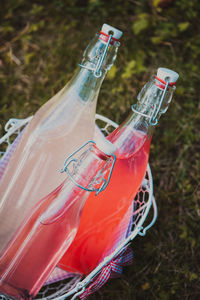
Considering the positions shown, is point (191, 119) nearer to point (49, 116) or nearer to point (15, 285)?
point (49, 116)

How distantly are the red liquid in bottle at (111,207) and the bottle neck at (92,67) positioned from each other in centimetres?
11

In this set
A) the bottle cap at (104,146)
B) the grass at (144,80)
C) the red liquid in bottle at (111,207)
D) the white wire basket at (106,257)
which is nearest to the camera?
the bottle cap at (104,146)

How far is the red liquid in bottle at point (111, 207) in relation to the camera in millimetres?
691

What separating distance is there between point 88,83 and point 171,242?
0.55 m

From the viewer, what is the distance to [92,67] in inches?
25.9

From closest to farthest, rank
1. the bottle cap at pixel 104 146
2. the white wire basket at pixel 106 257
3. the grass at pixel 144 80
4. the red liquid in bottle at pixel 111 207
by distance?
the bottle cap at pixel 104 146, the white wire basket at pixel 106 257, the red liquid in bottle at pixel 111 207, the grass at pixel 144 80

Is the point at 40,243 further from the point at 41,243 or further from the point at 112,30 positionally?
the point at 112,30

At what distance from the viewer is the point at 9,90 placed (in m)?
1.21

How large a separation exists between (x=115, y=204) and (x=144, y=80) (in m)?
0.62

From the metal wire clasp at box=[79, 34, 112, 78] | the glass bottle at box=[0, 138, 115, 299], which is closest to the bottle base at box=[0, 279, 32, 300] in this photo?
the glass bottle at box=[0, 138, 115, 299]

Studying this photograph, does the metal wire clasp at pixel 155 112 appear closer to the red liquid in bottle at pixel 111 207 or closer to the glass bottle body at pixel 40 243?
the red liquid in bottle at pixel 111 207

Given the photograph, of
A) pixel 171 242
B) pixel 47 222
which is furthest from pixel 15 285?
pixel 171 242

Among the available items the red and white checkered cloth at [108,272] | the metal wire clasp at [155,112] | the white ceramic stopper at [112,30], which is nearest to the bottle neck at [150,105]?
the metal wire clasp at [155,112]

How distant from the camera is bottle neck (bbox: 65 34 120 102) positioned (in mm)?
633
